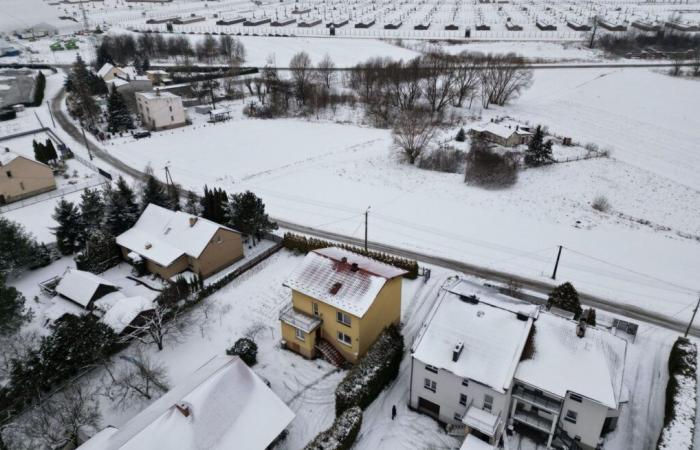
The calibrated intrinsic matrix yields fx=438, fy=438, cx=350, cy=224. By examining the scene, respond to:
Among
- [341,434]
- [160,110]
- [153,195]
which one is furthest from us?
[160,110]

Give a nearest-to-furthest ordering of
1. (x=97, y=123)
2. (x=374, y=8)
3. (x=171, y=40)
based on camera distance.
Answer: (x=97, y=123)
(x=171, y=40)
(x=374, y=8)

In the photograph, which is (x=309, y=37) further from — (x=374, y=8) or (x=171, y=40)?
(x=374, y=8)

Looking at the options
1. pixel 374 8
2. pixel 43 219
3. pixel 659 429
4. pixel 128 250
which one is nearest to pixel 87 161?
pixel 43 219

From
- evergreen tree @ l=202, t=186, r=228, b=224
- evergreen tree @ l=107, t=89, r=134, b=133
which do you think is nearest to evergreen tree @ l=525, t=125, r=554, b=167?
evergreen tree @ l=202, t=186, r=228, b=224

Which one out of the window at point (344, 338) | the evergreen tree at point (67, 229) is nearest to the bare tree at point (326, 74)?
the evergreen tree at point (67, 229)

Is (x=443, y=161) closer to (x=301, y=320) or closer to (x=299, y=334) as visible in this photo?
(x=301, y=320)

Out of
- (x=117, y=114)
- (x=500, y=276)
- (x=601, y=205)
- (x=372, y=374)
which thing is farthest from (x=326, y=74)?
(x=372, y=374)

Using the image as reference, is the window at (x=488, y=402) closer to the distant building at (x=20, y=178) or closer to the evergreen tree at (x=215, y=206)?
the evergreen tree at (x=215, y=206)
